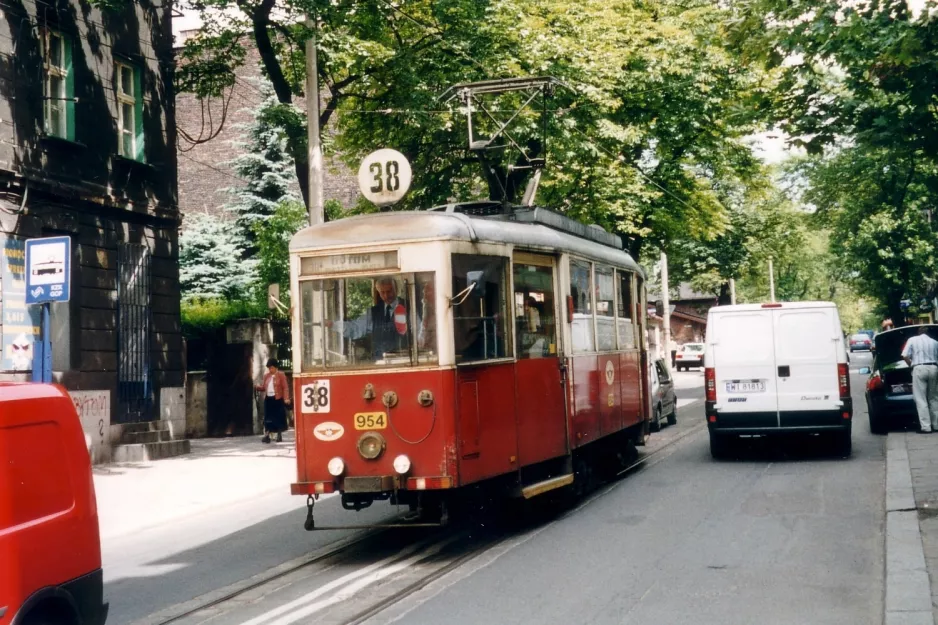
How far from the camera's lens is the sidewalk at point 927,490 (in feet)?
26.0

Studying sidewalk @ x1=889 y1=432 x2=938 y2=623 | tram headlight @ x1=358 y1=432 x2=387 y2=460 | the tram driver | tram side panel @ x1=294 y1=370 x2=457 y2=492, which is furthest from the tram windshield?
sidewalk @ x1=889 y1=432 x2=938 y2=623

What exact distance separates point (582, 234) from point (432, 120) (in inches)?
303

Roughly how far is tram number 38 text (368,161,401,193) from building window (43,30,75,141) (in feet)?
18.8

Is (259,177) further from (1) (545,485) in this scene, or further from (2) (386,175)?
(1) (545,485)

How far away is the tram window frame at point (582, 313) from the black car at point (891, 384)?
25.5 feet

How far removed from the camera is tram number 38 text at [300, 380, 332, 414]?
9.60m

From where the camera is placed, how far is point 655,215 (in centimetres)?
2923

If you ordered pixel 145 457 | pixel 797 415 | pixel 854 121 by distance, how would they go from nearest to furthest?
1. pixel 854 121
2. pixel 797 415
3. pixel 145 457

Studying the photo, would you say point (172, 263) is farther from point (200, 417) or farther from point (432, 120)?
point (432, 120)

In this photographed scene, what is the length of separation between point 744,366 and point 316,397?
25.6ft

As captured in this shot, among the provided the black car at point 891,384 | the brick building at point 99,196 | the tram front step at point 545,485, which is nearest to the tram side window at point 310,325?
the tram front step at point 545,485

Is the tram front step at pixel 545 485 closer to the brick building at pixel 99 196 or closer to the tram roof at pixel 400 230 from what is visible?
the tram roof at pixel 400 230

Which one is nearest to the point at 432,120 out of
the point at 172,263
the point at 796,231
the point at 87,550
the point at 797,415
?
the point at 172,263

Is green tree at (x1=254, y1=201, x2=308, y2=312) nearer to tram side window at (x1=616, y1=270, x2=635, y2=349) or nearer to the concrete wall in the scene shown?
the concrete wall
